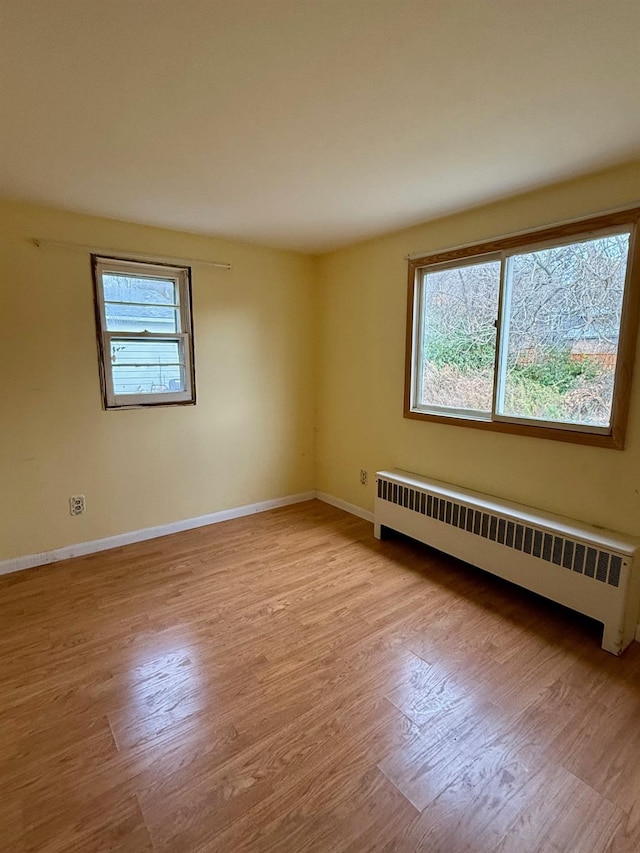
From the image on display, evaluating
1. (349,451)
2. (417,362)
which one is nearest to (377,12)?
(417,362)

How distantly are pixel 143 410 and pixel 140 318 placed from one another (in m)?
0.69

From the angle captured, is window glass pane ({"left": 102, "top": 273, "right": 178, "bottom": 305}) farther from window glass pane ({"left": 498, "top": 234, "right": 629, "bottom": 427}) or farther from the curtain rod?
window glass pane ({"left": 498, "top": 234, "right": 629, "bottom": 427})

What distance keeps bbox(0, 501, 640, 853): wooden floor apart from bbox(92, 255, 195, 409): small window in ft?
4.44

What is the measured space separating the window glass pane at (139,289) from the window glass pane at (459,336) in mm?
1946

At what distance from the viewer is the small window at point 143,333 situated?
2.93m

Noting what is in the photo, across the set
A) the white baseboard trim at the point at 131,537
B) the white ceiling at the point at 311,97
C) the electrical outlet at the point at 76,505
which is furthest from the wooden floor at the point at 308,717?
the white ceiling at the point at 311,97

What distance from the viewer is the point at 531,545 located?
7.57ft

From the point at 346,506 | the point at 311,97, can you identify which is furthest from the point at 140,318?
the point at 346,506

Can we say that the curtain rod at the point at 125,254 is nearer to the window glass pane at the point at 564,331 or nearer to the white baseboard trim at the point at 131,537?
the white baseboard trim at the point at 131,537

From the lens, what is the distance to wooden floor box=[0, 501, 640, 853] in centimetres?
126

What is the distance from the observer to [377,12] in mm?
1136

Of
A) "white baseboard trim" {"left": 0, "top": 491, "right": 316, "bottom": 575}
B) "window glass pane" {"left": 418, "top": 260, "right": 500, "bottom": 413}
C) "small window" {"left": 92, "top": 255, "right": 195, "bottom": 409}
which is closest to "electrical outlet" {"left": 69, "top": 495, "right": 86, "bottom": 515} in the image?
"white baseboard trim" {"left": 0, "top": 491, "right": 316, "bottom": 575}

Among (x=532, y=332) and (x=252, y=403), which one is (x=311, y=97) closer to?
(x=532, y=332)

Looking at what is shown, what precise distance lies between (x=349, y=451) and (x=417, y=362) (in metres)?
1.09
